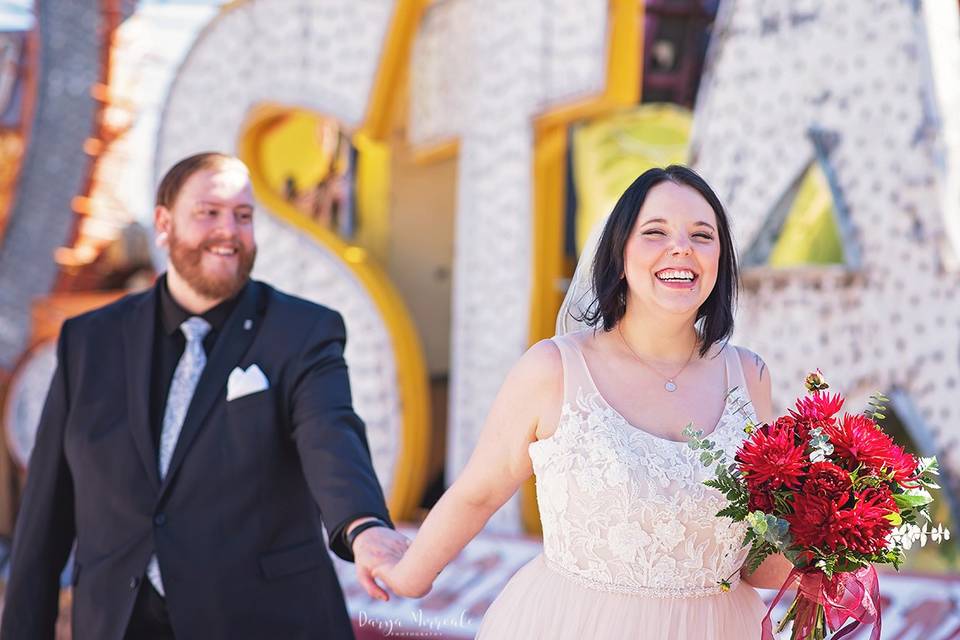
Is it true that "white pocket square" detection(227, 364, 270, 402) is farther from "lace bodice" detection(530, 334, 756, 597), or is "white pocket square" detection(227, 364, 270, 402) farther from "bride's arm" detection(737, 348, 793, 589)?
"bride's arm" detection(737, 348, 793, 589)

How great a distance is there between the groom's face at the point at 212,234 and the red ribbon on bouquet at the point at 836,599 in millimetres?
1542

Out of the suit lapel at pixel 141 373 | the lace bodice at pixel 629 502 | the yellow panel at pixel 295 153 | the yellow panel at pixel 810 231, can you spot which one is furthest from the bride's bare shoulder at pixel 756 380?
the yellow panel at pixel 295 153

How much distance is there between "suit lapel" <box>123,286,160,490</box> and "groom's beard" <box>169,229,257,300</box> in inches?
5.1

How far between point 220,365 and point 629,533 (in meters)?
1.12

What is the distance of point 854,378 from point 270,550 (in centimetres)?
308

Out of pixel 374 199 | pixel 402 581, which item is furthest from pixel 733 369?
pixel 374 199

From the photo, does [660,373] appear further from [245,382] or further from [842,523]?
[245,382]

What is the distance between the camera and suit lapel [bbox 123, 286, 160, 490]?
2691 millimetres

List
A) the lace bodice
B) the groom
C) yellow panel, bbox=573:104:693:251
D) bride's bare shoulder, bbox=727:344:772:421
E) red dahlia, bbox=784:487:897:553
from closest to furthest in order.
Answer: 1. red dahlia, bbox=784:487:897:553
2. the lace bodice
3. bride's bare shoulder, bbox=727:344:772:421
4. the groom
5. yellow panel, bbox=573:104:693:251

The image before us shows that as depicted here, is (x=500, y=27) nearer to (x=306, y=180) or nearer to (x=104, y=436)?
(x=306, y=180)

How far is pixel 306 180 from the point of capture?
8281mm

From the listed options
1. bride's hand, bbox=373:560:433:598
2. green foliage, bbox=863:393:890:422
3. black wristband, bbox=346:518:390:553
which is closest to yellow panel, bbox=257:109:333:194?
black wristband, bbox=346:518:390:553

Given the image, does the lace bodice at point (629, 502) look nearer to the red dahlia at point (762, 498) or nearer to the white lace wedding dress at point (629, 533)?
the white lace wedding dress at point (629, 533)

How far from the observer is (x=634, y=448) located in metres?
2.20
